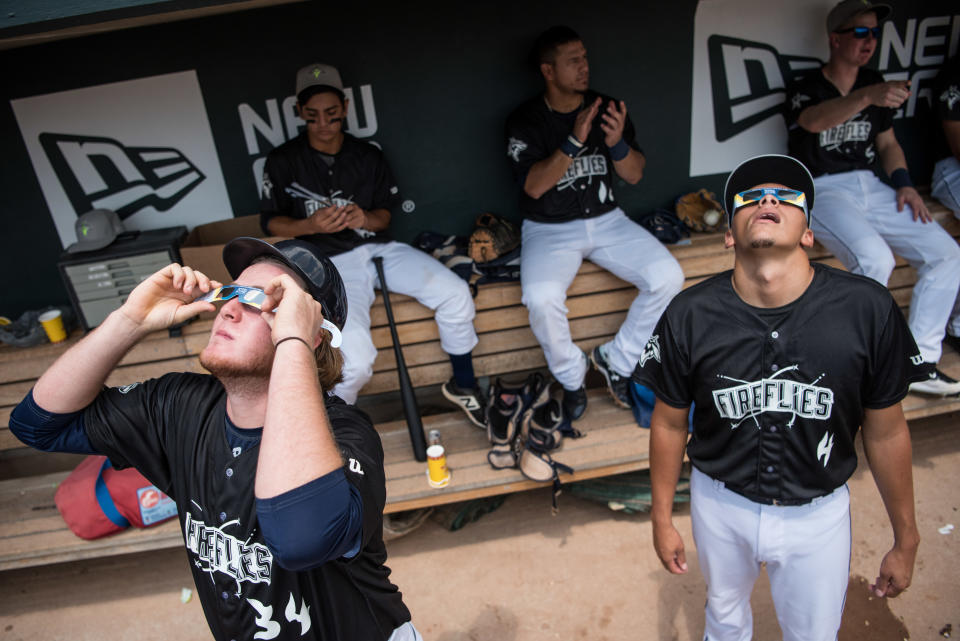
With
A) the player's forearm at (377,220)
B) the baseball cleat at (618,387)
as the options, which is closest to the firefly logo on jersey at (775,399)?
the baseball cleat at (618,387)

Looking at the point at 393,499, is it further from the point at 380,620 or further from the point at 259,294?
the point at 259,294

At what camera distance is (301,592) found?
1.41m

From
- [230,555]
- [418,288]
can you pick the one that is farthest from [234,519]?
[418,288]

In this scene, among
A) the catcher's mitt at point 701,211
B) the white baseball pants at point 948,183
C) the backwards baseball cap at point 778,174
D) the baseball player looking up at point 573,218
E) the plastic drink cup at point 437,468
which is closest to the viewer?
the backwards baseball cap at point 778,174

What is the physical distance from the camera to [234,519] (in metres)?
1.39

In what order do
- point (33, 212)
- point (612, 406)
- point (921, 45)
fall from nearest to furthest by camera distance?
point (612, 406), point (33, 212), point (921, 45)

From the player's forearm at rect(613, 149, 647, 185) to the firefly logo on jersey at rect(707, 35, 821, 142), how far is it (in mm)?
855

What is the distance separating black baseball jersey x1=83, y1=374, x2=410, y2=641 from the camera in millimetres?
1384

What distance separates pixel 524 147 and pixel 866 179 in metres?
1.86

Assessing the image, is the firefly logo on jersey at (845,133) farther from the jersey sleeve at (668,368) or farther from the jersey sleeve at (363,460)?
the jersey sleeve at (363,460)

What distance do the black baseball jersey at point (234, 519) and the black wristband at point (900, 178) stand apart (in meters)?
3.35

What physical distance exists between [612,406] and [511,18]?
6.91 feet

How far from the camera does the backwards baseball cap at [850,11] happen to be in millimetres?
3258

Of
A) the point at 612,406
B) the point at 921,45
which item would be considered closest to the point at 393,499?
the point at 612,406
